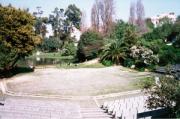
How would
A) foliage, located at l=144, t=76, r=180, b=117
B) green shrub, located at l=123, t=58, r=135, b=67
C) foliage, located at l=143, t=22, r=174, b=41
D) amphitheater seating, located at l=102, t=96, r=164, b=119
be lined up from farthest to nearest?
1. foliage, located at l=143, t=22, r=174, b=41
2. green shrub, located at l=123, t=58, r=135, b=67
3. amphitheater seating, located at l=102, t=96, r=164, b=119
4. foliage, located at l=144, t=76, r=180, b=117

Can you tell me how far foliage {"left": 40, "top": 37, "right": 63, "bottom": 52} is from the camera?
217 ft

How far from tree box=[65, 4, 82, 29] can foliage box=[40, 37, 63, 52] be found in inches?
467

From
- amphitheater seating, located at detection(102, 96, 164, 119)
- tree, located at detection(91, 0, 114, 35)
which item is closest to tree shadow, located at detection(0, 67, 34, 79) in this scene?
amphitheater seating, located at detection(102, 96, 164, 119)

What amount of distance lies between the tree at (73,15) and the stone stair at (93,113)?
6046cm

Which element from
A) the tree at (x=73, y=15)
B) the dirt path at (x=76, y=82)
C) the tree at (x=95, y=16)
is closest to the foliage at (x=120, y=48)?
the dirt path at (x=76, y=82)

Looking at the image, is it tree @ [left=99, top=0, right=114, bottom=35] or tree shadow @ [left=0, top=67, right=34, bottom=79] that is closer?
tree shadow @ [left=0, top=67, right=34, bottom=79]

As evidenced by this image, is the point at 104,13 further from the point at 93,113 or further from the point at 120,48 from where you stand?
the point at 93,113

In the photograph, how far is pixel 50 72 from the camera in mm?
30781

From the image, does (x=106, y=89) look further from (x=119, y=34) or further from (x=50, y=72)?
(x=119, y=34)

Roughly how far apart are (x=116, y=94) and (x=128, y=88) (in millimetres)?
2160

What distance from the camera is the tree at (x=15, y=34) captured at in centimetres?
2716

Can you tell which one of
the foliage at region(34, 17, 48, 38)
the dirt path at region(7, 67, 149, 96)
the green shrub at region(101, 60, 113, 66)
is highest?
the foliage at region(34, 17, 48, 38)

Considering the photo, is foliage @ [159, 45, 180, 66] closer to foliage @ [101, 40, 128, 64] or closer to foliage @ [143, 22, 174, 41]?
foliage @ [101, 40, 128, 64]

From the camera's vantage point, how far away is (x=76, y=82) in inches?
997
